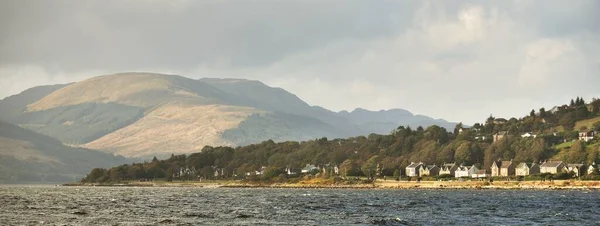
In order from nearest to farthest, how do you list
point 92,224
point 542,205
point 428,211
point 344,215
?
point 92,224 → point 344,215 → point 428,211 → point 542,205

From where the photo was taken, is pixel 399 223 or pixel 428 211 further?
pixel 428 211

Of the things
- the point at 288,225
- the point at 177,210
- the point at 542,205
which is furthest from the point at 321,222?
the point at 542,205

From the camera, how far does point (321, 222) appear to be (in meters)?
97.4

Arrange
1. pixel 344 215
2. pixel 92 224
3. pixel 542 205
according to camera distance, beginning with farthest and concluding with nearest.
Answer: pixel 542 205, pixel 344 215, pixel 92 224

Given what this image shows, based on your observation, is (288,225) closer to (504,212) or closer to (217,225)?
(217,225)

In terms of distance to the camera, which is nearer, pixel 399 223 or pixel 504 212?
pixel 399 223

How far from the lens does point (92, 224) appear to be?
91.9 m

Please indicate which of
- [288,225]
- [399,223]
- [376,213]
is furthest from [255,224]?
[376,213]

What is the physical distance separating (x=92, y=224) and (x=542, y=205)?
72661 mm

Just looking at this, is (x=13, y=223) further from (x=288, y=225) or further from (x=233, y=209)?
(x=233, y=209)

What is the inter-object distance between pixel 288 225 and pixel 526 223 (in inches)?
1063

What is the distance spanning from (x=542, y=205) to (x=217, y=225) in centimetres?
6168

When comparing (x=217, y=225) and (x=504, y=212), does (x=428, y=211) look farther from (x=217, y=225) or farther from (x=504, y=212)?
(x=217, y=225)

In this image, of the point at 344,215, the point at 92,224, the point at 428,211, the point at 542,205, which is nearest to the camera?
the point at 92,224
